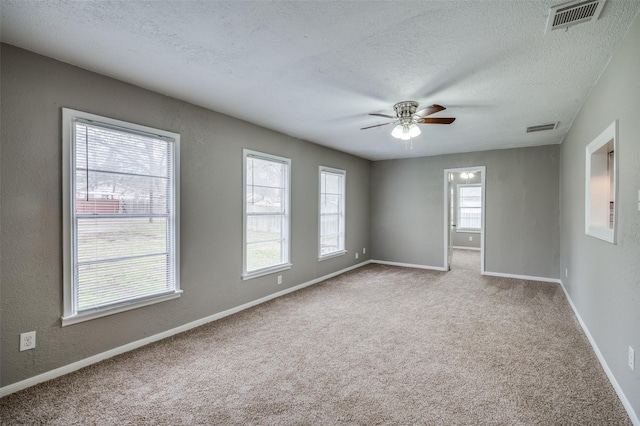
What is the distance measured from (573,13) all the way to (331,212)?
4598 mm

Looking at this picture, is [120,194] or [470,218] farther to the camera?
[470,218]

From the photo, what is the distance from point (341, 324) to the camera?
362 cm

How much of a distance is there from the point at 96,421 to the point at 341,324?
2.35 meters

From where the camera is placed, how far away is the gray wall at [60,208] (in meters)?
2.26

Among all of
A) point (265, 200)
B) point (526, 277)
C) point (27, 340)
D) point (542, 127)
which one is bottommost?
point (526, 277)

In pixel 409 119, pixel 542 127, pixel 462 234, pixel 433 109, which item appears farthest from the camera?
pixel 462 234

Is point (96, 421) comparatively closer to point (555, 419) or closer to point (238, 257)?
point (238, 257)

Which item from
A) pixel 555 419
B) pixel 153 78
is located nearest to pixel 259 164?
pixel 153 78

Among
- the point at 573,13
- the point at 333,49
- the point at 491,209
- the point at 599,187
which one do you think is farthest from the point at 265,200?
the point at 491,209

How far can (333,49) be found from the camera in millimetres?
2271

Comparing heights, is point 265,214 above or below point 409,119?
below

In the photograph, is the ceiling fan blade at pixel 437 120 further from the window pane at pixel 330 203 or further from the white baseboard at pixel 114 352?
the white baseboard at pixel 114 352

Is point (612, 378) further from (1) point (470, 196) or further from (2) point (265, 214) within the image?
(1) point (470, 196)

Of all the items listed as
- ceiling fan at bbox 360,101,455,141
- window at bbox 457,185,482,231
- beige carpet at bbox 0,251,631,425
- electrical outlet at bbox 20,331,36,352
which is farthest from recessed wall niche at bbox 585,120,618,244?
window at bbox 457,185,482,231
